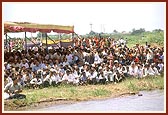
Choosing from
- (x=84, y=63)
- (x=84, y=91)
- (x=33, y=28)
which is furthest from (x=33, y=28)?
(x=84, y=91)

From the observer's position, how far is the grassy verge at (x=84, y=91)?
900 cm

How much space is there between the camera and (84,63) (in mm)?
9305

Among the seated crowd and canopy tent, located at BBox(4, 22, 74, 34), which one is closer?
canopy tent, located at BBox(4, 22, 74, 34)

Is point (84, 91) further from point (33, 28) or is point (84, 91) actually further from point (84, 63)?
point (33, 28)

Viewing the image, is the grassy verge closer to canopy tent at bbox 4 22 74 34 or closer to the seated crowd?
the seated crowd

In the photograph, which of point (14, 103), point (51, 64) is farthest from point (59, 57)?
point (14, 103)

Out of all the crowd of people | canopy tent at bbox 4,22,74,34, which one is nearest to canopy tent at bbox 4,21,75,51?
canopy tent at bbox 4,22,74,34

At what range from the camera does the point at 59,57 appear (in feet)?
30.2

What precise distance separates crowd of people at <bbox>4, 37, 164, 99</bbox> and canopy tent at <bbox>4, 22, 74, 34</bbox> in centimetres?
25

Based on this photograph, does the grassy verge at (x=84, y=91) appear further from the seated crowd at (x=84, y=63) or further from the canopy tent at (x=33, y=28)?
the canopy tent at (x=33, y=28)

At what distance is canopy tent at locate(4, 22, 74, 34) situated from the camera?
8.95 metres

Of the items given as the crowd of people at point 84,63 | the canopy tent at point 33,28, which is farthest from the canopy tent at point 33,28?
the crowd of people at point 84,63

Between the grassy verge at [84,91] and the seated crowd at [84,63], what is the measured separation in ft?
0.28

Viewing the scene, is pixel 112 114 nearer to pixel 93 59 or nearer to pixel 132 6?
pixel 93 59
